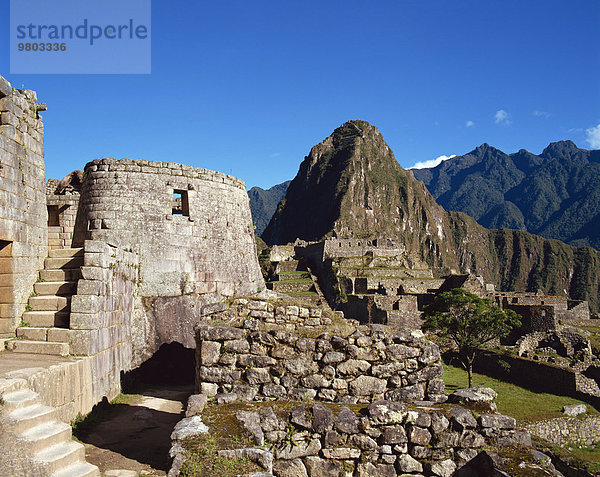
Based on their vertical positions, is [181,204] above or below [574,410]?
above

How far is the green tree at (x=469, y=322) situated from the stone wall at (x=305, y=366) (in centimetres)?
1550

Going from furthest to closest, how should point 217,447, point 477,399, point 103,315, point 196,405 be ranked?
point 103,315 → point 477,399 → point 196,405 → point 217,447

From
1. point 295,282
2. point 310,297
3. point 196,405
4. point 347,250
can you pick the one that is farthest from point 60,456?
point 347,250

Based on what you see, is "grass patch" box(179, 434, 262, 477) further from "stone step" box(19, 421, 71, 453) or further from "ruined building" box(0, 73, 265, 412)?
"ruined building" box(0, 73, 265, 412)

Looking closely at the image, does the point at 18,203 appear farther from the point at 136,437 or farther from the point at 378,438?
the point at 378,438

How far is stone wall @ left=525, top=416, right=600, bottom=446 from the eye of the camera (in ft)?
48.6

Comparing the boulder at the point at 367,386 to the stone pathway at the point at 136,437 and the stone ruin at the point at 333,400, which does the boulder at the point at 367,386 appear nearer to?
the stone ruin at the point at 333,400

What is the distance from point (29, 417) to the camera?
4551mm

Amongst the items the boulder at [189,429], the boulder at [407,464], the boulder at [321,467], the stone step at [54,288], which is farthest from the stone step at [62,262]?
the boulder at [407,464]

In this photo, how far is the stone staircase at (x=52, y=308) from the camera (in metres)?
7.03

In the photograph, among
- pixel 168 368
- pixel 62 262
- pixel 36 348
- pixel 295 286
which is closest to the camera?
pixel 36 348

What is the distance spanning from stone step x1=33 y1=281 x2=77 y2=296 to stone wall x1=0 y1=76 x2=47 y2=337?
0.13m

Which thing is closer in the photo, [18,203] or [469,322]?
[18,203]

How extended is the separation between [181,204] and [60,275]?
449 centimetres
